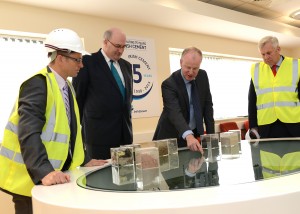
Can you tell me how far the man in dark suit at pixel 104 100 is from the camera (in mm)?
2324

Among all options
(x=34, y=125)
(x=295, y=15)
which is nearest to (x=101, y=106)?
(x=34, y=125)

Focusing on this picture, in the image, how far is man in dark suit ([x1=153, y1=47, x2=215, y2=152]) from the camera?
2.25 meters

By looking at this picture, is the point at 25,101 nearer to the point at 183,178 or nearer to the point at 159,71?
the point at 183,178

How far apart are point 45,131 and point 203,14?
4.15 m

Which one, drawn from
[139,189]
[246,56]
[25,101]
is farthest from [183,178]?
[246,56]

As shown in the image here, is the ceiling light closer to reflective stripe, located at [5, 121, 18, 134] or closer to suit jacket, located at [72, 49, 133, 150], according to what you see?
suit jacket, located at [72, 49, 133, 150]

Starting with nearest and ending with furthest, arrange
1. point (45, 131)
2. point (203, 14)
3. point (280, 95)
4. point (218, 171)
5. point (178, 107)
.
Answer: point (218, 171), point (45, 131), point (178, 107), point (280, 95), point (203, 14)

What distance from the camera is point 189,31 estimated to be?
19.1 ft

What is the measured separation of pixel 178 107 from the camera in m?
2.29

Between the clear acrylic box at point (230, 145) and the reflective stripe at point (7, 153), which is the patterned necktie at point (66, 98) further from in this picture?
the clear acrylic box at point (230, 145)

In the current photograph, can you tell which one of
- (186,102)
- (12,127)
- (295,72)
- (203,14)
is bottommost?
(12,127)

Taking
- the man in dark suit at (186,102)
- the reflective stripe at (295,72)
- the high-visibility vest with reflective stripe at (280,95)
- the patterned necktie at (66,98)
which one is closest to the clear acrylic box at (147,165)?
the patterned necktie at (66,98)

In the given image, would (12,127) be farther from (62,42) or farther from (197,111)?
(197,111)

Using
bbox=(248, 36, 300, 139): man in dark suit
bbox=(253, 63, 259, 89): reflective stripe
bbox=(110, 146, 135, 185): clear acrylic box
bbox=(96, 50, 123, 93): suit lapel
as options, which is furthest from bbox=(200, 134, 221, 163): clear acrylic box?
bbox=(253, 63, 259, 89): reflective stripe
